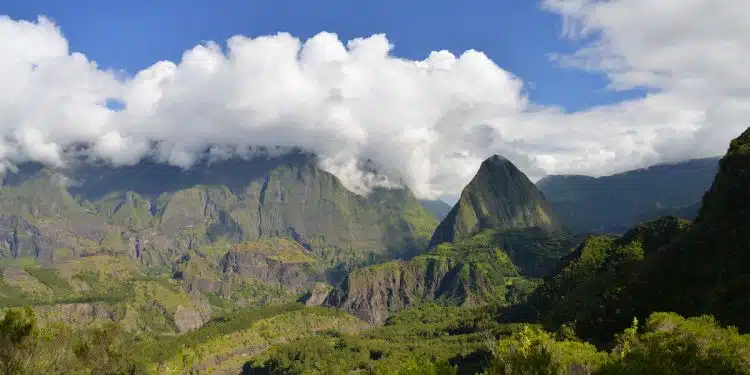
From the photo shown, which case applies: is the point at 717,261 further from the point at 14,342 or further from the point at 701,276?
the point at 14,342

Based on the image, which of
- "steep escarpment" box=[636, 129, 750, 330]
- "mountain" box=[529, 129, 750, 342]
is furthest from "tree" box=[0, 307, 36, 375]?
"mountain" box=[529, 129, 750, 342]

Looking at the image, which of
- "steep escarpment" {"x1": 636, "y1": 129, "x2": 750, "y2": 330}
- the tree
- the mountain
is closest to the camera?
the tree

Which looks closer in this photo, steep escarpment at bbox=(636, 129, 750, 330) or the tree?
the tree

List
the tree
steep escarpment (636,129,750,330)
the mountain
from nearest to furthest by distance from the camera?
the tree → steep escarpment (636,129,750,330) → the mountain

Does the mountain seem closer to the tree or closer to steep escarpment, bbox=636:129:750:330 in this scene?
steep escarpment, bbox=636:129:750:330

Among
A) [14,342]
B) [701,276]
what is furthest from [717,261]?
[14,342]

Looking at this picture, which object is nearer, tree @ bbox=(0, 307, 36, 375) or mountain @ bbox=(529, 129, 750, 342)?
tree @ bbox=(0, 307, 36, 375)

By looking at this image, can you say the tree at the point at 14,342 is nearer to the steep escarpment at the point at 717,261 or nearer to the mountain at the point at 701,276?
the steep escarpment at the point at 717,261

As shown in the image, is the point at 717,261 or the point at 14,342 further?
the point at 717,261

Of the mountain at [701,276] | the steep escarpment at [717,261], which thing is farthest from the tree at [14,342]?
the mountain at [701,276]

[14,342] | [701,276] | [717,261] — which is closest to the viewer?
[14,342]

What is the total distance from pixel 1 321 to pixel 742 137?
669ft

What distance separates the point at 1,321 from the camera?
227 ft

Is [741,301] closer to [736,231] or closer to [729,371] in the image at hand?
[736,231]
